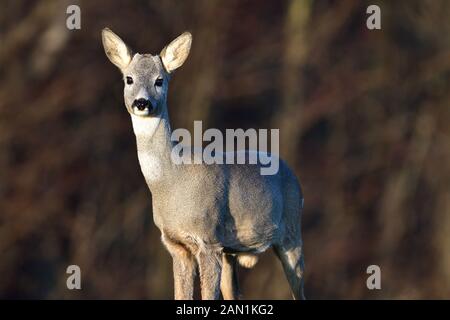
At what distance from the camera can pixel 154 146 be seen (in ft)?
24.6

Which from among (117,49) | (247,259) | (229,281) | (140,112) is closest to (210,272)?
(247,259)

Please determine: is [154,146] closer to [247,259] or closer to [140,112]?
[140,112]

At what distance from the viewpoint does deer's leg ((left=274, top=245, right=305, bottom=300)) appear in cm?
845

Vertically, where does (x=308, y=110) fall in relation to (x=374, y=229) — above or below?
above

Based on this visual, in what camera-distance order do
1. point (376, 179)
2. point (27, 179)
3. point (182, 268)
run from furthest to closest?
1. point (376, 179)
2. point (27, 179)
3. point (182, 268)

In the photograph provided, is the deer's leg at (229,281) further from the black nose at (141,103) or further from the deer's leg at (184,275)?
the black nose at (141,103)

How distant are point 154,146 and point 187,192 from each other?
0.35 m

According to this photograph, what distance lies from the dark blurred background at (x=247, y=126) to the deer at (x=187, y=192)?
33.8ft

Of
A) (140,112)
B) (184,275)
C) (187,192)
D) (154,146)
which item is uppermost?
(140,112)

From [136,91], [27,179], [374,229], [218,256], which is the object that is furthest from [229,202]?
[374,229]

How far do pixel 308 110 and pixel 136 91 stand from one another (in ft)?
42.9

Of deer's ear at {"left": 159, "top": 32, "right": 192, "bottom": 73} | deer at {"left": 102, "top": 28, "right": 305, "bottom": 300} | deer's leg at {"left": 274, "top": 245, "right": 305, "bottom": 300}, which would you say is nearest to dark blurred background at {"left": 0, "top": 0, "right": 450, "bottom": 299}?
deer's leg at {"left": 274, "top": 245, "right": 305, "bottom": 300}
